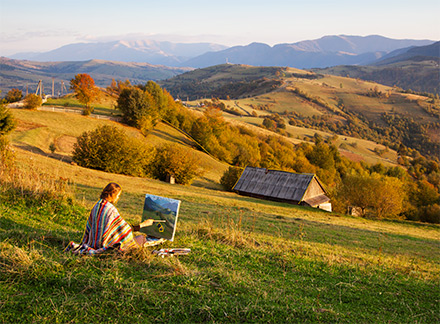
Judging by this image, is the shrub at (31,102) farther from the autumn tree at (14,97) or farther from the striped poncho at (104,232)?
the striped poncho at (104,232)

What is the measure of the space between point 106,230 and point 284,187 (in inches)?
1325

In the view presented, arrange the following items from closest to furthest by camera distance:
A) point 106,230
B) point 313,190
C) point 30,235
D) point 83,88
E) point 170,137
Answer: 1. point 106,230
2. point 30,235
3. point 313,190
4. point 83,88
5. point 170,137

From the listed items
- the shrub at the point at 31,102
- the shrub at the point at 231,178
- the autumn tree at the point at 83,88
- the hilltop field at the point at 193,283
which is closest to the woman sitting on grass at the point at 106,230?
the hilltop field at the point at 193,283

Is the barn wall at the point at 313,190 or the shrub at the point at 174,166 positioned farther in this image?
the barn wall at the point at 313,190

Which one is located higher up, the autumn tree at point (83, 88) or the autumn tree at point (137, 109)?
the autumn tree at point (83, 88)

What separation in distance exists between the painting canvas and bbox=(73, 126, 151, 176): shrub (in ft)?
85.3

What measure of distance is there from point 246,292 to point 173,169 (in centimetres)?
→ 3198

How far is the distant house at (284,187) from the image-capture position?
3781 cm

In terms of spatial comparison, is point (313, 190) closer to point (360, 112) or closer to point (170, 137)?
point (170, 137)

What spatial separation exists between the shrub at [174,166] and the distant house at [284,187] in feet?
21.8

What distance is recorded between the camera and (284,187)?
38.9 metres

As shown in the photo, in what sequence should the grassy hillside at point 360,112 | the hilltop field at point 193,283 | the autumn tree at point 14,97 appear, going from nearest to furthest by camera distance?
the hilltop field at point 193,283 → the autumn tree at point 14,97 → the grassy hillside at point 360,112

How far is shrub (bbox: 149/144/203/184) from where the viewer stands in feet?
122

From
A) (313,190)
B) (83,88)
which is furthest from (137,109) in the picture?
(313,190)
